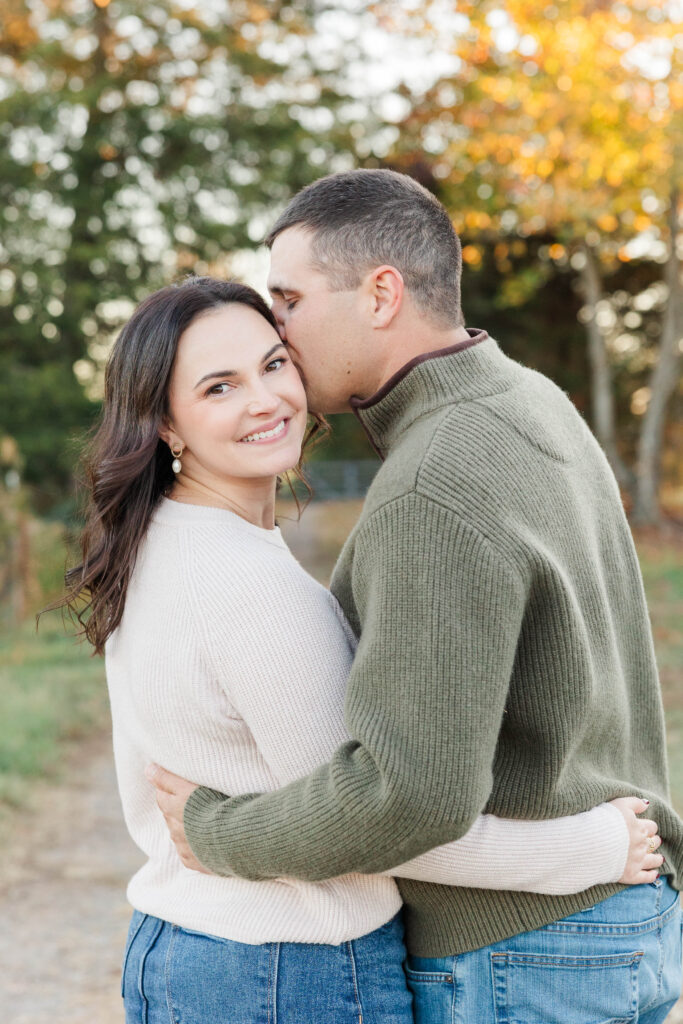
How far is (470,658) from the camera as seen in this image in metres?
1.51

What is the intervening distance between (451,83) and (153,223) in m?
3.94

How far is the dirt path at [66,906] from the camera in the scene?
384 centimetres

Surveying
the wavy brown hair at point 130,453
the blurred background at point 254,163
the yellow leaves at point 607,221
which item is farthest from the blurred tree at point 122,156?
the wavy brown hair at point 130,453

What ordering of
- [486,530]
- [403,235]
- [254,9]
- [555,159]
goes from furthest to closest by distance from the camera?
[254,9], [555,159], [403,235], [486,530]

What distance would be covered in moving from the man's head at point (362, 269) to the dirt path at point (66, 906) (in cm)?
277

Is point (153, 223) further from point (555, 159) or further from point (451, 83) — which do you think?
point (555, 159)

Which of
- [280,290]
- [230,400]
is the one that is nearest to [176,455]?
[230,400]

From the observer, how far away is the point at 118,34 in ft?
41.1

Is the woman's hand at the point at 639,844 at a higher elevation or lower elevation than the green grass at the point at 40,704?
higher

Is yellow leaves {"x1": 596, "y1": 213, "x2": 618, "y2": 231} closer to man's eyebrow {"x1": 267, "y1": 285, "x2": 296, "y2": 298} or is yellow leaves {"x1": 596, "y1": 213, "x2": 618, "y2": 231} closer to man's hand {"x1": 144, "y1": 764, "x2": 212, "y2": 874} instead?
man's eyebrow {"x1": 267, "y1": 285, "x2": 296, "y2": 298}

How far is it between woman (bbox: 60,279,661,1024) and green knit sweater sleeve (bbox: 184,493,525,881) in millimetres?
176

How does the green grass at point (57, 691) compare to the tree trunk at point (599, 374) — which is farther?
the tree trunk at point (599, 374)

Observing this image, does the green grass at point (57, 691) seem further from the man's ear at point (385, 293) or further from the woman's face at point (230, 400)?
the man's ear at point (385, 293)

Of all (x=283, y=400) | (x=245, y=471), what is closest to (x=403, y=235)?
(x=283, y=400)
